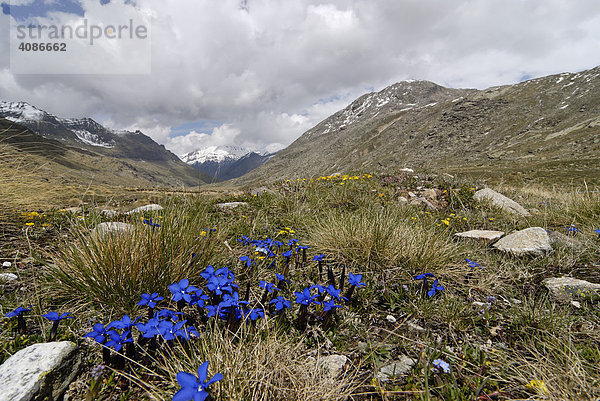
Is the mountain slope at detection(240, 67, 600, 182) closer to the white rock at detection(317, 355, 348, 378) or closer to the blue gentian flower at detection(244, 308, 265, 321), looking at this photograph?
the white rock at detection(317, 355, 348, 378)

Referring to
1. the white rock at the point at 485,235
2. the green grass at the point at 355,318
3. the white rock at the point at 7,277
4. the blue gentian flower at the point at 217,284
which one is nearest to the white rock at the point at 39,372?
the green grass at the point at 355,318

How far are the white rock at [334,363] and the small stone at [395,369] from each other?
25 cm

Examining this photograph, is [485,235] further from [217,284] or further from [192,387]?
[192,387]

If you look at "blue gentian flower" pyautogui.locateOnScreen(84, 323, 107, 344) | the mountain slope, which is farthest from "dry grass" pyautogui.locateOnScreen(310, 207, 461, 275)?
the mountain slope

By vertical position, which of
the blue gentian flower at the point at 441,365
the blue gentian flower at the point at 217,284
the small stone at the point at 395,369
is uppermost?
the blue gentian flower at the point at 217,284

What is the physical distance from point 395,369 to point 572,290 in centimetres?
231

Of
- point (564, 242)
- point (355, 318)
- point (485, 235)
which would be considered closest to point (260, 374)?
point (355, 318)

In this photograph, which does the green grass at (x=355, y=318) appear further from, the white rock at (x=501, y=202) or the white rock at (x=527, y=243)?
the white rock at (x=501, y=202)

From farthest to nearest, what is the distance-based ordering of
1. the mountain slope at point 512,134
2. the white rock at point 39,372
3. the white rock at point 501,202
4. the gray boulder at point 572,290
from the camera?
the mountain slope at point 512,134 → the white rock at point 501,202 → the gray boulder at point 572,290 → the white rock at point 39,372

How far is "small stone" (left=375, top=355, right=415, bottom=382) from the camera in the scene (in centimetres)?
172

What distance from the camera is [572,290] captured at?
2.63 meters

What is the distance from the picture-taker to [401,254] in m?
3.18

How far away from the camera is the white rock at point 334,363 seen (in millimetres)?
1722

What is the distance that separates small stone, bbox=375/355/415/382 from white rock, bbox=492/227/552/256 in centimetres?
284
